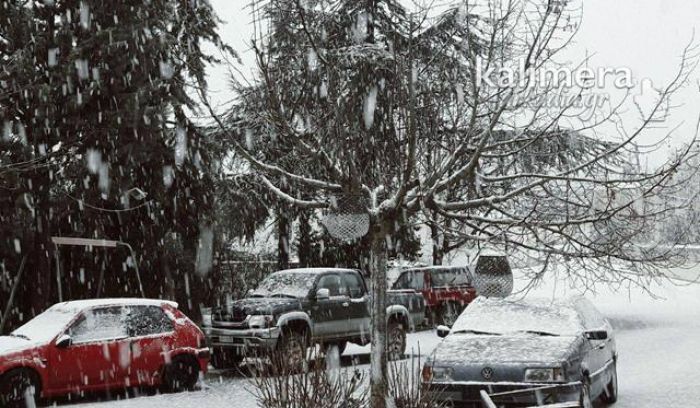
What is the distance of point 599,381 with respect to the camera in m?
10.4

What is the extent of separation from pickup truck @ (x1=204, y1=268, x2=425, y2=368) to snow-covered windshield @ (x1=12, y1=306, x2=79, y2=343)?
10.0 ft

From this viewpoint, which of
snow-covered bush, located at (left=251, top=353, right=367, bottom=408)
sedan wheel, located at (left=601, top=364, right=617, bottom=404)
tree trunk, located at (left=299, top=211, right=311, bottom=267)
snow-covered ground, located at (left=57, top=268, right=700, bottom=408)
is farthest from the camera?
tree trunk, located at (left=299, top=211, right=311, bottom=267)

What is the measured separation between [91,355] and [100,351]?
15cm

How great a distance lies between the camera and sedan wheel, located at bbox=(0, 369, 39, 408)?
10805 millimetres

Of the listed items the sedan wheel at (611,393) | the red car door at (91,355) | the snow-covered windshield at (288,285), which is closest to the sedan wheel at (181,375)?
the red car door at (91,355)

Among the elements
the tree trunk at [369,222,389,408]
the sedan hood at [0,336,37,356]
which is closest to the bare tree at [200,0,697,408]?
the tree trunk at [369,222,389,408]

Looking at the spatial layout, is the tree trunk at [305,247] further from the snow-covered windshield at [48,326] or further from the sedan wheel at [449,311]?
the snow-covered windshield at [48,326]

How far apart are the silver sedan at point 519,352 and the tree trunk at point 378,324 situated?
0.65m

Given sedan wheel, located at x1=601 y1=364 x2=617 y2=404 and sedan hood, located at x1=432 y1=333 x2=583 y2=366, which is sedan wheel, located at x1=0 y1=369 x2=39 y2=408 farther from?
sedan wheel, located at x1=601 y1=364 x2=617 y2=404

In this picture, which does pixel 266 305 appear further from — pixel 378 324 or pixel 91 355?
pixel 378 324

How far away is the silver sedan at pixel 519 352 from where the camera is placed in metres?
9.15

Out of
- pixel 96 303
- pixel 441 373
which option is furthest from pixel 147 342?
pixel 441 373

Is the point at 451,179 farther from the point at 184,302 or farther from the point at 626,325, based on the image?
the point at 626,325

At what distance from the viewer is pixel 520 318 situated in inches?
414
